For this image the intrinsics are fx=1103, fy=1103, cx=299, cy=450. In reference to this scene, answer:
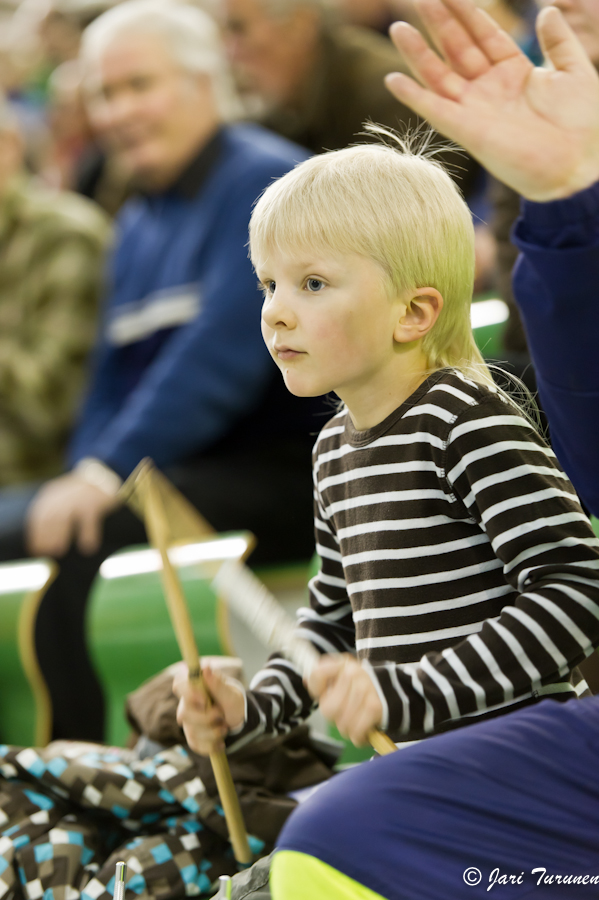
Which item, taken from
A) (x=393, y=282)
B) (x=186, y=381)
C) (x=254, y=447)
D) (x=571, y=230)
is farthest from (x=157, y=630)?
(x=571, y=230)

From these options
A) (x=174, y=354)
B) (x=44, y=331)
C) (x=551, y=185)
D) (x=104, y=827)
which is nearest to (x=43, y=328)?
(x=44, y=331)

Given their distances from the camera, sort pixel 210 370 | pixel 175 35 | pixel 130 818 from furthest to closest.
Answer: pixel 175 35 < pixel 210 370 < pixel 130 818

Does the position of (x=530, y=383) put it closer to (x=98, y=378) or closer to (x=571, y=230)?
(x=571, y=230)

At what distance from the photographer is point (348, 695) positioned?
0.65 metres

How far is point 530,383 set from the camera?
950mm

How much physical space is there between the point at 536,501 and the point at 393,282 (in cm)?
18

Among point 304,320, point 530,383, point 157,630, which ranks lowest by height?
point 157,630

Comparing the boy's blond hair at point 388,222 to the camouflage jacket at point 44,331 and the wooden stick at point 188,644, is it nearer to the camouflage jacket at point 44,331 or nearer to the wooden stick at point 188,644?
the wooden stick at point 188,644

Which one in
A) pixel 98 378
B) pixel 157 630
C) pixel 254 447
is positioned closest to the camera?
pixel 157 630

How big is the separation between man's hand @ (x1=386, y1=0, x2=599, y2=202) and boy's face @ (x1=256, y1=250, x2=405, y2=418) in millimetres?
111

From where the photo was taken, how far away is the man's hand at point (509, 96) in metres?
0.69

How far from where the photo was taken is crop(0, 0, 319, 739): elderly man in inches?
60.1

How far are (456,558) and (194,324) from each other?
0.97m

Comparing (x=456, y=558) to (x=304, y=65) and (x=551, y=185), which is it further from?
(x=304, y=65)
